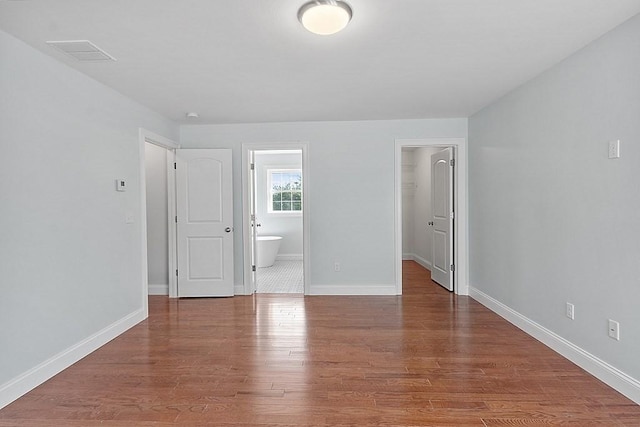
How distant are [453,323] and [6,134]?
3894mm

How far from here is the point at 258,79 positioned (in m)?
3.04

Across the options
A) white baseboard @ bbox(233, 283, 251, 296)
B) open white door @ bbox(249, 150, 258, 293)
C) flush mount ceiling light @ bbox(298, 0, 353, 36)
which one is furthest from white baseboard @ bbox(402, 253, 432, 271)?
flush mount ceiling light @ bbox(298, 0, 353, 36)

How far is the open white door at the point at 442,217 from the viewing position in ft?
15.4

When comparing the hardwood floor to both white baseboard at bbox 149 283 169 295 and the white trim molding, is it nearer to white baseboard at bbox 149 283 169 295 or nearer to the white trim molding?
the white trim molding

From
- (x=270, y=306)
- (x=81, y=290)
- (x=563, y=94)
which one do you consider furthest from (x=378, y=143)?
(x=81, y=290)

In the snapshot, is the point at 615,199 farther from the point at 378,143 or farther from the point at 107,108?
the point at 107,108

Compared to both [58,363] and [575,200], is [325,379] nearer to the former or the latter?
[58,363]

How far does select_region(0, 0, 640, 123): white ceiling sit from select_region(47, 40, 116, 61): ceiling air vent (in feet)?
0.18

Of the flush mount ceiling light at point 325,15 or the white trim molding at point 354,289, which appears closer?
the flush mount ceiling light at point 325,15

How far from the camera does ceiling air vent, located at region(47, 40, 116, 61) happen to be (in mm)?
2299

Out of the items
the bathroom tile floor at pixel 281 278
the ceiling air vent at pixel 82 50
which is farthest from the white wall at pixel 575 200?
the ceiling air vent at pixel 82 50

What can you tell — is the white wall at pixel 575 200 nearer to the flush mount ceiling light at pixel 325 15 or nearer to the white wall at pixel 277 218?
the flush mount ceiling light at pixel 325 15

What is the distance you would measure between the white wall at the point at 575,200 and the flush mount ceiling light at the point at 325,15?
1.74 meters

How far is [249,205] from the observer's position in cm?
475
